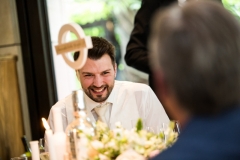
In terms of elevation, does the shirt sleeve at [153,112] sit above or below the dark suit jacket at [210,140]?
below

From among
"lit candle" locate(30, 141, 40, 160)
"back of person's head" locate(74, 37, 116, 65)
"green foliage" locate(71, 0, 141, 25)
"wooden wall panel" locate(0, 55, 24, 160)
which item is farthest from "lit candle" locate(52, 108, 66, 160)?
"wooden wall panel" locate(0, 55, 24, 160)

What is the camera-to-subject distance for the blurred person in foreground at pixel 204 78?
1.19m

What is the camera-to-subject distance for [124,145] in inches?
68.0

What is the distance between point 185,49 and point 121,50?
3.56 meters

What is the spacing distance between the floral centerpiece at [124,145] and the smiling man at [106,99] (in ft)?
3.78

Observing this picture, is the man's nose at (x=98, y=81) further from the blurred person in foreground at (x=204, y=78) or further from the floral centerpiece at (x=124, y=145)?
the blurred person in foreground at (x=204, y=78)

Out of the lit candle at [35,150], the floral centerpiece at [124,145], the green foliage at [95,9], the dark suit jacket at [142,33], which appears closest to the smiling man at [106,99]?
the dark suit jacket at [142,33]

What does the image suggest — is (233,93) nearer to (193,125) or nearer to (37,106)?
(193,125)

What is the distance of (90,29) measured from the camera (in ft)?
16.0

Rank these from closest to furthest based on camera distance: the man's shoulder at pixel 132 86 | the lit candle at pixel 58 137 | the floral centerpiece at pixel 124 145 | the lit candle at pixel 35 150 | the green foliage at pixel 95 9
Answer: the floral centerpiece at pixel 124 145 < the lit candle at pixel 58 137 < the lit candle at pixel 35 150 < the man's shoulder at pixel 132 86 < the green foliage at pixel 95 9

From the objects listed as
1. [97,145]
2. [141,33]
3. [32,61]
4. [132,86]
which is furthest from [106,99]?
[32,61]

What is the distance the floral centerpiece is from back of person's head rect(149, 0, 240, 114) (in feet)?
1.53

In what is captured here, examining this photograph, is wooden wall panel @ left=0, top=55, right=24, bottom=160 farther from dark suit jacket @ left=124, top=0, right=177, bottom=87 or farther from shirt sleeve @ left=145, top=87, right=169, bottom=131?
shirt sleeve @ left=145, top=87, right=169, bottom=131

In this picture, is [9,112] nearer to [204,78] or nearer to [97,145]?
[97,145]
